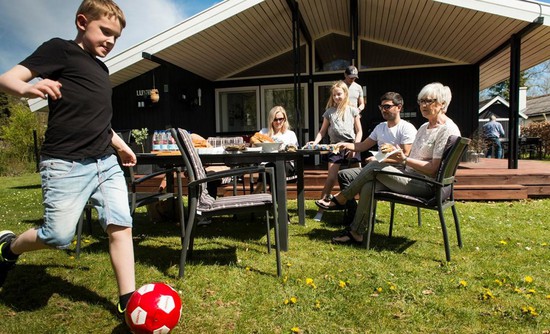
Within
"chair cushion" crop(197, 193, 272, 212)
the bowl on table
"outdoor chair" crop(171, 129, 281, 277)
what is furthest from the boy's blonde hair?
the bowl on table

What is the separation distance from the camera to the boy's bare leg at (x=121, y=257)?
196 cm

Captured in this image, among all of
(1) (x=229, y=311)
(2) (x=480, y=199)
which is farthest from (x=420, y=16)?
(1) (x=229, y=311)

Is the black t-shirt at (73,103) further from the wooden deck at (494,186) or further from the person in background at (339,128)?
the wooden deck at (494,186)

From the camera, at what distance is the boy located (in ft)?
6.12

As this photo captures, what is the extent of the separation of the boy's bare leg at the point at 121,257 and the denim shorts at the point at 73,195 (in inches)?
2.1

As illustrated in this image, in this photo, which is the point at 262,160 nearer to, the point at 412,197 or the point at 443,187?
the point at 412,197

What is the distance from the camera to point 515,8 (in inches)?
233

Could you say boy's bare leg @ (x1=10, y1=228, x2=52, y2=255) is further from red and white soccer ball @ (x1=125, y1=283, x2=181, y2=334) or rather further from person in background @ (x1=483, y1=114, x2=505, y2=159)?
person in background @ (x1=483, y1=114, x2=505, y2=159)

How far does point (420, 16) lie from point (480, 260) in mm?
5793

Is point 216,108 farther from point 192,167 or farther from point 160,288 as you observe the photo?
point 160,288

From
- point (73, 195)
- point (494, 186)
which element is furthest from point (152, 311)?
point (494, 186)

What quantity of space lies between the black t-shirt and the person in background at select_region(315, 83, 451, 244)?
6.84 feet

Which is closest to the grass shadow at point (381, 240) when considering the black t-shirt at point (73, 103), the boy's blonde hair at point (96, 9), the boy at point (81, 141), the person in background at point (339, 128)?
the person in background at point (339, 128)

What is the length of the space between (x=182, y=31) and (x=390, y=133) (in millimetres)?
4798
